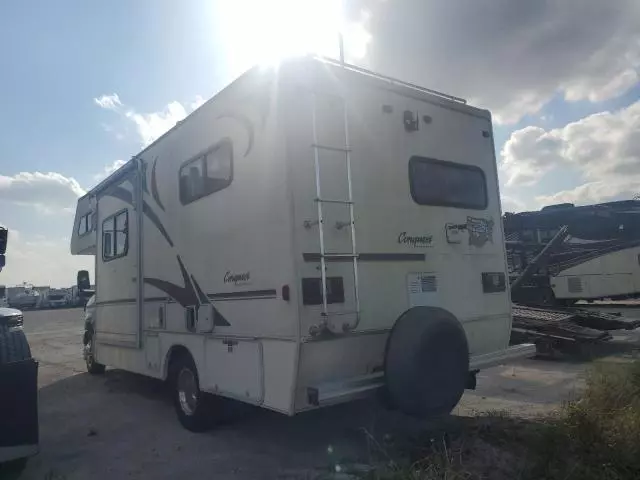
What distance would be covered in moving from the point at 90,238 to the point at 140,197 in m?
3.04

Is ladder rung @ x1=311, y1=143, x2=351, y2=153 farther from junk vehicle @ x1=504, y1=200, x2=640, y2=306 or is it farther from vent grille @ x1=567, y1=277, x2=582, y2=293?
vent grille @ x1=567, y1=277, x2=582, y2=293

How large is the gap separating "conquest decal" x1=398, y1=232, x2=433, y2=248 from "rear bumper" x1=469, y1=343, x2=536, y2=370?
1.31 metres

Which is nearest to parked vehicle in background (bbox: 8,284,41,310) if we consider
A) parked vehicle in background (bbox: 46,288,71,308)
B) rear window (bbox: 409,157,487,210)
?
parked vehicle in background (bbox: 46,288,71,308)

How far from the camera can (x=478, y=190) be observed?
20.1 ft

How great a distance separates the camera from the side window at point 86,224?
382 inches

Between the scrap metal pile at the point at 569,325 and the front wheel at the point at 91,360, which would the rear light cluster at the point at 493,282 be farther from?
the front wheel at the point at 91,360

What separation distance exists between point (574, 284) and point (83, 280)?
1246 cm

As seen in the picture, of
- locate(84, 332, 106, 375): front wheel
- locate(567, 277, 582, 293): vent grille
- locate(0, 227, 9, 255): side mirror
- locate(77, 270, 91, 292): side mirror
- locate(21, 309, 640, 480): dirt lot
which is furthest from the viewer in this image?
locate(567, 277, 582, 293): vent grille

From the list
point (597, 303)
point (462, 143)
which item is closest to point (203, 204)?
point (462, 143)

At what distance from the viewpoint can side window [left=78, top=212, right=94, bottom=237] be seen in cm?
970

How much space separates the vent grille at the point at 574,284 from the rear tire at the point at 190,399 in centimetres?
1207

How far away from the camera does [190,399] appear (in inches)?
237

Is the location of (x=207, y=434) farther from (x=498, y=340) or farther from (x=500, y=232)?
(x=500, y=232)

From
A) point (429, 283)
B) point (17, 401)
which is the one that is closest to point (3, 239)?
point (17, 401)
